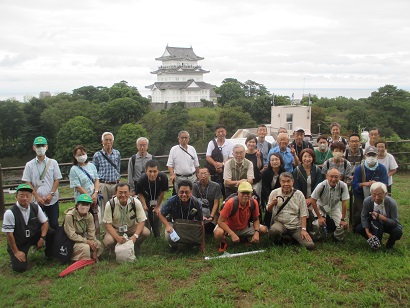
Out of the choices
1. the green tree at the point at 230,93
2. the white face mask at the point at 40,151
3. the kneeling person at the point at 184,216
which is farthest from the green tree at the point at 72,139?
the kneeling person at the point at 184,216

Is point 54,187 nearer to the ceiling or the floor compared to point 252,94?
nearer to the floor

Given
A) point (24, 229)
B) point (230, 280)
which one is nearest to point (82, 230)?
point (24, 229)

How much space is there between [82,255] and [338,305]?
123 inches

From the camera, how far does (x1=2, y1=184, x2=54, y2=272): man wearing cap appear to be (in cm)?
462

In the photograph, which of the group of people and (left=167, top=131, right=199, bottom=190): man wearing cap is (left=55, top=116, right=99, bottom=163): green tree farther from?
the group of people

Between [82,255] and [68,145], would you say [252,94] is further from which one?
[82,255]

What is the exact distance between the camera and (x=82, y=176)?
536 centimetres

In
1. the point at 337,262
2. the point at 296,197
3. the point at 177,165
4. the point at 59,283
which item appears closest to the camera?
the point at 59,283

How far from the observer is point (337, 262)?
4.56 m

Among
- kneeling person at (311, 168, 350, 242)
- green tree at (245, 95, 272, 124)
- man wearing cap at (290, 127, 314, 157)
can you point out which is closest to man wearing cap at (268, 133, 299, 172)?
man wearing cap at (290, 127, 314, 157)

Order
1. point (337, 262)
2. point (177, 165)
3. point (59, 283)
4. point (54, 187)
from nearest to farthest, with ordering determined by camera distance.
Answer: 1. point (59, 283)
2. point (337, 262)
3. point (54, 187)
4. point (177, 165)

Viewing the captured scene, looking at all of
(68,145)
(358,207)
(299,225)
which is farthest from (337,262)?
(68,145)

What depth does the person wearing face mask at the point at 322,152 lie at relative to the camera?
5789 mm

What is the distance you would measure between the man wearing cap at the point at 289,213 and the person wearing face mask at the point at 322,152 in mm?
1049
